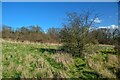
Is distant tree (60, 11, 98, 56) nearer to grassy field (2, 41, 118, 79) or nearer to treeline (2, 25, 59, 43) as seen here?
grassy field (2, 41, 118, 79)

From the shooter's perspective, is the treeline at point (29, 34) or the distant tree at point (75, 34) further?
the treeline at point (29, 34)

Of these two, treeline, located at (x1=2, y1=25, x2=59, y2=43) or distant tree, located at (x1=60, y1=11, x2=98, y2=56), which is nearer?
distant tree, located at (x1=60, y1=11, x2=98, y2=56)

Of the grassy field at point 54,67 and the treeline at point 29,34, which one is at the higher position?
the treeline at point 29,34

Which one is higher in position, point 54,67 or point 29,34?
point 29,34

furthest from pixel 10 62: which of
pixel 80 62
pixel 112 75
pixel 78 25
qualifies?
pixel 78 25

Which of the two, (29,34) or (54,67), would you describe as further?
(29,34)

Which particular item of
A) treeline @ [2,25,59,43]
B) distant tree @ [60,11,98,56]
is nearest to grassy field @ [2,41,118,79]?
distant tree @ [60,11,98,56]

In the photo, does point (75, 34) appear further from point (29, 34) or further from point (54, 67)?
point (29, 34)

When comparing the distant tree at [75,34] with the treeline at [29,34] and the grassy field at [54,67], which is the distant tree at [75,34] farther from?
the treeline at [29,34]

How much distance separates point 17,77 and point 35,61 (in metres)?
2.85

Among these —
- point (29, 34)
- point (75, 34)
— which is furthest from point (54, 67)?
point (29, 34)

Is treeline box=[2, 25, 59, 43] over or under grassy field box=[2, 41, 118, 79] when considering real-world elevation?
over

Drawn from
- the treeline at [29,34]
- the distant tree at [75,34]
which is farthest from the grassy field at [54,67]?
the treeline at [29,34]

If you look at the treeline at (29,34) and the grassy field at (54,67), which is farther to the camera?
the treeline at (29,34)
